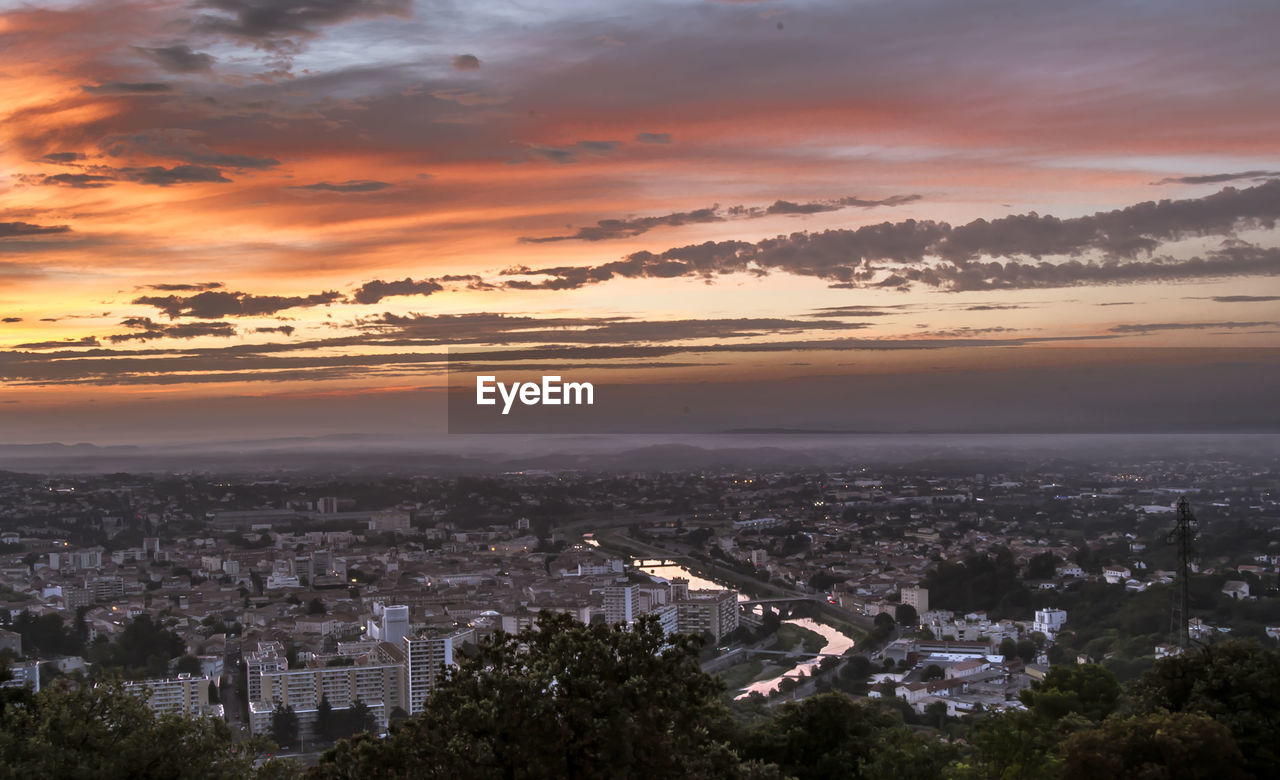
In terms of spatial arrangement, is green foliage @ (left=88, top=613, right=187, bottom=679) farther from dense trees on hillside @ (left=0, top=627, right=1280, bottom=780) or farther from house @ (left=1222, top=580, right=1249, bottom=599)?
house @ (left=1222, top=580, right=1249, bottom=599)

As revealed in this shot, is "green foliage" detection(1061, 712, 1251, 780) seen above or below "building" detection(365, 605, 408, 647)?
above

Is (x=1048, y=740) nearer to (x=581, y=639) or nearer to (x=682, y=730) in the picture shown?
(x=682, y=730)

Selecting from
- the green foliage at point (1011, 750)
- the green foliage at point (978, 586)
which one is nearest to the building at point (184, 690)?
the green foliage at point (1011, 750)

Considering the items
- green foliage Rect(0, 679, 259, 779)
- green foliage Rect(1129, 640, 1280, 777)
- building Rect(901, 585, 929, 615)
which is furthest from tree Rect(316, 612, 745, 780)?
building Rect(901, 585, 929, 615)

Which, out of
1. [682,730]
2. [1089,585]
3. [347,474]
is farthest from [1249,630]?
[347,474]

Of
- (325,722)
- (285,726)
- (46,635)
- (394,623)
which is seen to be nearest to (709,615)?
(394,623)

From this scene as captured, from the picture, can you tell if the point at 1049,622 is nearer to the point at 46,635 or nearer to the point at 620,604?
the point at 620,604
